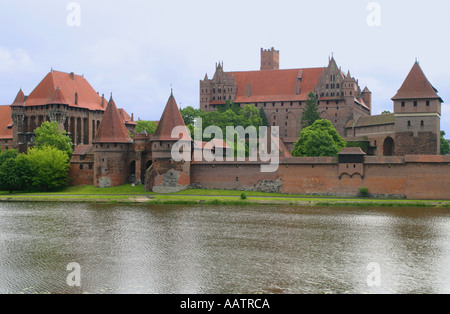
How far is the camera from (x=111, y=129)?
47750 millimetres

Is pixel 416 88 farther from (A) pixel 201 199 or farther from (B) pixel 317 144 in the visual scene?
(A) pixel 201 199

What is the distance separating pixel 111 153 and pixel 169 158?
20.6ft

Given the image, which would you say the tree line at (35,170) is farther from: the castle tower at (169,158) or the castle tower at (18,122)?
the castle tower at (18,122)

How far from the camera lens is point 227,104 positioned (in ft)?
229

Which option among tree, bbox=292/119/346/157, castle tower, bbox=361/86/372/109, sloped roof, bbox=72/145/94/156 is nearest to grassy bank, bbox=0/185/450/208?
sloped roof, bbox=72/145/94/156

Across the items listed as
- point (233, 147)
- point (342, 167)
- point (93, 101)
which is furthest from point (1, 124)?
point (342, 167)

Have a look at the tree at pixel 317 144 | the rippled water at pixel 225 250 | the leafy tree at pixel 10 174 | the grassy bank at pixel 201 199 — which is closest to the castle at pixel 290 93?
the tree at pixel 317 144

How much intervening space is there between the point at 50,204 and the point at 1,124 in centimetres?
3804

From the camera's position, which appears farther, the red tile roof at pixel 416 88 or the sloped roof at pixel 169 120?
the red tile roof at pixel 416 88

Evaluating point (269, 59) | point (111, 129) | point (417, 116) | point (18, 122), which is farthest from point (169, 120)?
point (269, 59)

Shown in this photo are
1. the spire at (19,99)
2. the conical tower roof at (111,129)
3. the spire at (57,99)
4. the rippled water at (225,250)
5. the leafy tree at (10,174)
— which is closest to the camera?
the rippled water at (225,250)

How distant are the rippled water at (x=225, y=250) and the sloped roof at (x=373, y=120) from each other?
23.6 meters

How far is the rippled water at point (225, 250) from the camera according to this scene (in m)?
16.5
